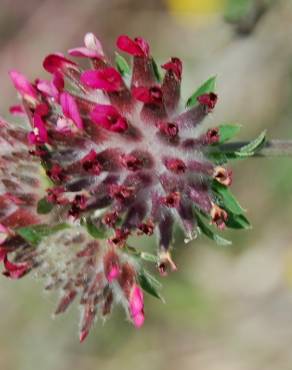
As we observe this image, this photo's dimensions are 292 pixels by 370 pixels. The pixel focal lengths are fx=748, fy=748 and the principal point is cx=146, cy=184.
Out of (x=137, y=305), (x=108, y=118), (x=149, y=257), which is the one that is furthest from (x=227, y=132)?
(x=137, y=305)

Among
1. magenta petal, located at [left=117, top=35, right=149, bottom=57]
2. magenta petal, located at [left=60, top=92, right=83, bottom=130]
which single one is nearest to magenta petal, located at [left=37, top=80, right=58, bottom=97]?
magenta petal, located at [left=60, top=92, right=83, bottom=130]

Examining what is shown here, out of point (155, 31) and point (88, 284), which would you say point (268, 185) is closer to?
point (155, 31)

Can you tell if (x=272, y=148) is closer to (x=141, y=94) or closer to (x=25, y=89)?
(x=141, y=94)

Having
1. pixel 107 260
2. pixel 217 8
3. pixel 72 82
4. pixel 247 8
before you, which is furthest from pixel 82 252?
pixel 217 8

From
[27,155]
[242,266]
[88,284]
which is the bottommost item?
[242,266]

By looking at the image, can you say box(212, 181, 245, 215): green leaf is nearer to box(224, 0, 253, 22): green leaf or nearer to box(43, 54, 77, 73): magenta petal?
box(43, 54, 77, 73): magenta petal

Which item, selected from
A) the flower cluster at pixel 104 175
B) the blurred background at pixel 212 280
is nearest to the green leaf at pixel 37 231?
the flower cluster at pixel 104 175

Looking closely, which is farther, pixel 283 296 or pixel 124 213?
pixel 283 296

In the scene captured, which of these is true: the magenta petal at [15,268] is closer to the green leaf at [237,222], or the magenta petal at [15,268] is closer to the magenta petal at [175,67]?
the green leaf at [237,222]
